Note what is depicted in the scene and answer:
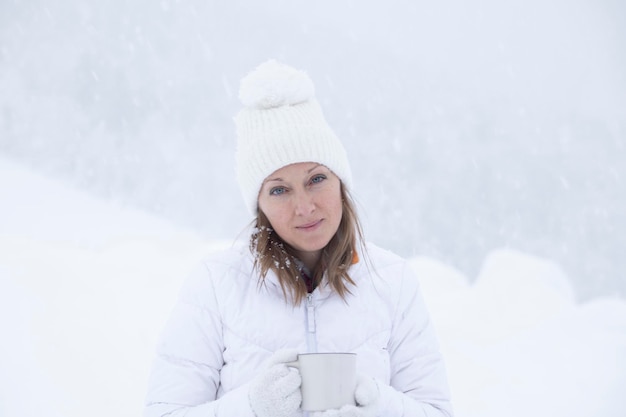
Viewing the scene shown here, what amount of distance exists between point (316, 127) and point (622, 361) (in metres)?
2.93

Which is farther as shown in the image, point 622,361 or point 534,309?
point 534,309

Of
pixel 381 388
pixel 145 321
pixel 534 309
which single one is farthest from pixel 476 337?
pixel 381 388

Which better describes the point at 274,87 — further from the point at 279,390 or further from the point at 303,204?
the point at 279,390

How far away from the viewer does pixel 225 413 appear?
1.20 m

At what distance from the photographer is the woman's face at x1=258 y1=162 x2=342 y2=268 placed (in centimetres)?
140

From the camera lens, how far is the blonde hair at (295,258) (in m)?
1.45

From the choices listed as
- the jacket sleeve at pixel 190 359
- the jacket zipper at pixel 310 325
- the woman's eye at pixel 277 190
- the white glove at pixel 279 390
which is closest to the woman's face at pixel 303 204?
the woman's eye at pixel 277 190

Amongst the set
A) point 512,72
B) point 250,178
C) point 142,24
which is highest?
point 142,24

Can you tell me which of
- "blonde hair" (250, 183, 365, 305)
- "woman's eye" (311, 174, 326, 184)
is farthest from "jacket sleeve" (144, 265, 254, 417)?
"woman's eye" (311, 174, 326, 184)

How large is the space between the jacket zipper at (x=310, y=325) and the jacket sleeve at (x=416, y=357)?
252 millimetres

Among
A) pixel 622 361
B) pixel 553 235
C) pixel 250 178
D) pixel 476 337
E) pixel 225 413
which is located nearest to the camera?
pixel 225 413

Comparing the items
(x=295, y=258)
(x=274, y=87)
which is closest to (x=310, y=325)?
(x=295, y=258)

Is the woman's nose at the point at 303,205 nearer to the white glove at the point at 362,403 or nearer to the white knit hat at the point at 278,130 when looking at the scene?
the white knit hat at the point at 278,130

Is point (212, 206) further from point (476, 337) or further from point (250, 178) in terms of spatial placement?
point (250, 178)
